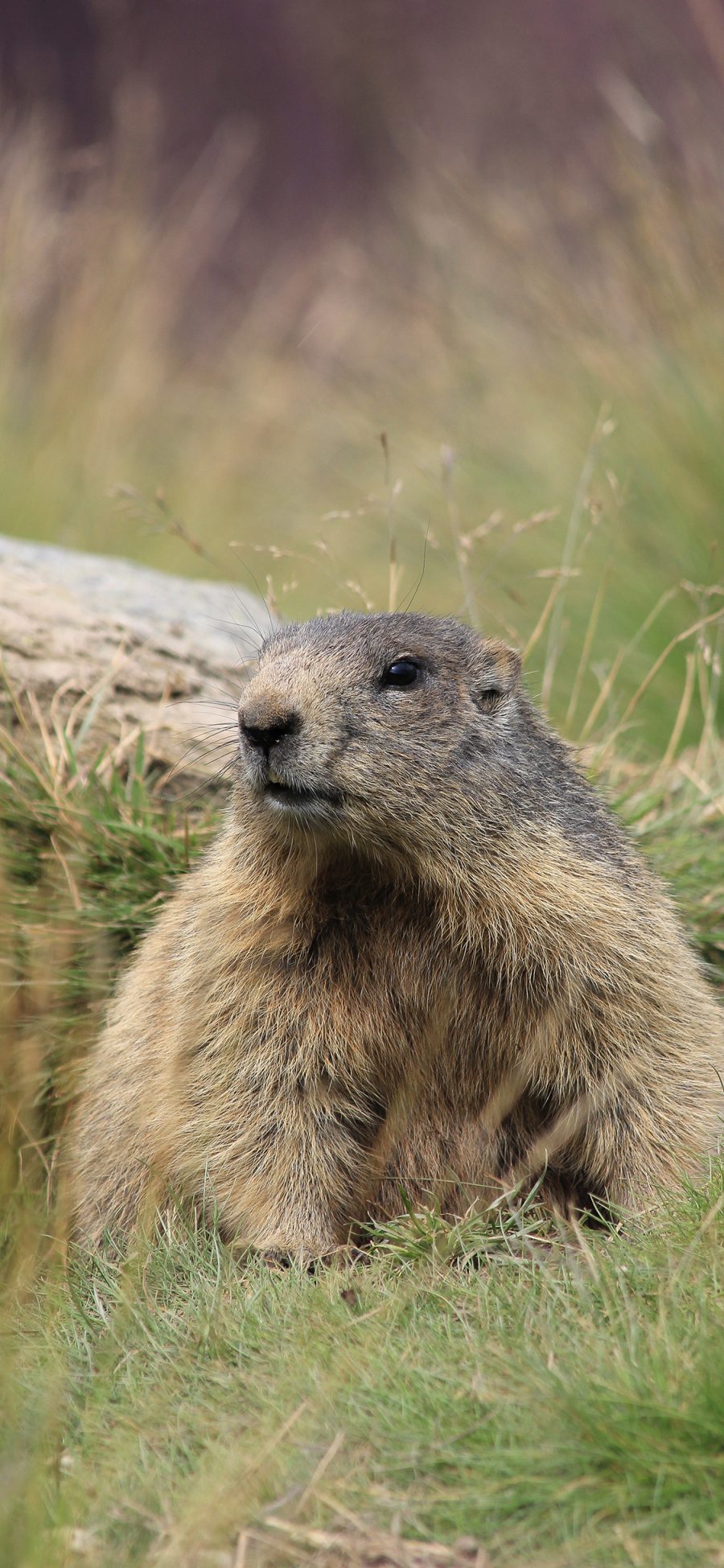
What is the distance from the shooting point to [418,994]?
350 cm

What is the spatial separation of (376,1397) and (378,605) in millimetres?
5677

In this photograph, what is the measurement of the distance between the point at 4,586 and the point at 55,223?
5.09 m

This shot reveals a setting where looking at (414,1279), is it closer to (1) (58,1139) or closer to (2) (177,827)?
(1) (58,1139)

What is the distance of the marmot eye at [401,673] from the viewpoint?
3607 millimetres

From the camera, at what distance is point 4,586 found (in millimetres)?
5184

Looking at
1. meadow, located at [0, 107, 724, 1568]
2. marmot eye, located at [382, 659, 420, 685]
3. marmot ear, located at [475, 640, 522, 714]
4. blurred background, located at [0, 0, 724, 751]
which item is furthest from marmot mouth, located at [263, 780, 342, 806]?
blurred background, located at [0, 0, 724, 751]

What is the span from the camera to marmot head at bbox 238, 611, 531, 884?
10.9 feet

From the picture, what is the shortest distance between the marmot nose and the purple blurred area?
14.8 ft

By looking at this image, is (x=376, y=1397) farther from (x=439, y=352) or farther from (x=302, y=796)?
(x=439, y=352)

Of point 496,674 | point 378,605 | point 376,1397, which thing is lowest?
point 376,1397

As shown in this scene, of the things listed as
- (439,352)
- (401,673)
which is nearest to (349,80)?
(439,352)

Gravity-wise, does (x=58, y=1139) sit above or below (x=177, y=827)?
below

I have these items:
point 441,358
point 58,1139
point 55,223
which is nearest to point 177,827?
point 58,1139

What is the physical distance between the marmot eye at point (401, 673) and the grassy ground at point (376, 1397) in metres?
1.23
